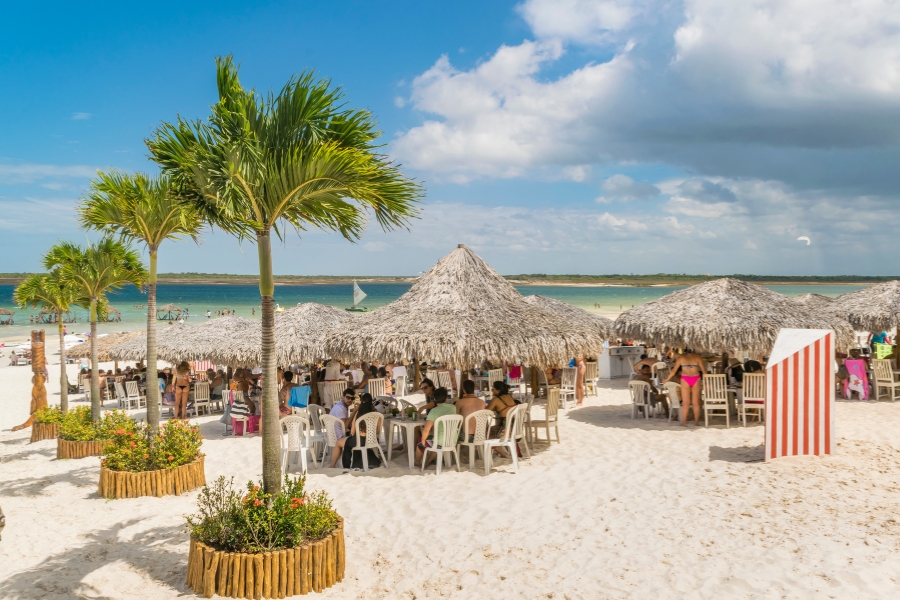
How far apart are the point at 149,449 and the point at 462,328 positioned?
4.31 metres

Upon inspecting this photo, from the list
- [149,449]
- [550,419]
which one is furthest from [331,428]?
[550,419]

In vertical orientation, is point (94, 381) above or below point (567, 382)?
above

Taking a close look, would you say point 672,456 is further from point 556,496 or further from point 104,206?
point 104,206

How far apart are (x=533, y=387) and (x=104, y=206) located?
9.69 meters

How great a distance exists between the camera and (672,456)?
340 inches

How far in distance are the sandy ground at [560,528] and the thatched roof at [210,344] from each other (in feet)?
13.0

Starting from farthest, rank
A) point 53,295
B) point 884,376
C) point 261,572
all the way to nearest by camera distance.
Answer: point 884,376 → point 53,295 → point 261,572

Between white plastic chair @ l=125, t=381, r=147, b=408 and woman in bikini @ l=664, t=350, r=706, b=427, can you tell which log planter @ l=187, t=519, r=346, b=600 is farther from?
white plastic chair @ l=125, t=381, r=147, b=408

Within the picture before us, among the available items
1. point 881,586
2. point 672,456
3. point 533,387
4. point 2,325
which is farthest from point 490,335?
point 2,325

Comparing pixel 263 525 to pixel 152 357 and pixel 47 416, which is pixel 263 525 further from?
pixel 47 416

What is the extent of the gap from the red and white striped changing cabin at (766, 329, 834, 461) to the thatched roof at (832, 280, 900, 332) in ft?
25.8

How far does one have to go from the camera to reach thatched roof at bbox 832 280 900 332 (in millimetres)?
14195

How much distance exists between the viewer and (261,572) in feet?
14.8

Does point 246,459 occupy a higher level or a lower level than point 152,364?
lower
